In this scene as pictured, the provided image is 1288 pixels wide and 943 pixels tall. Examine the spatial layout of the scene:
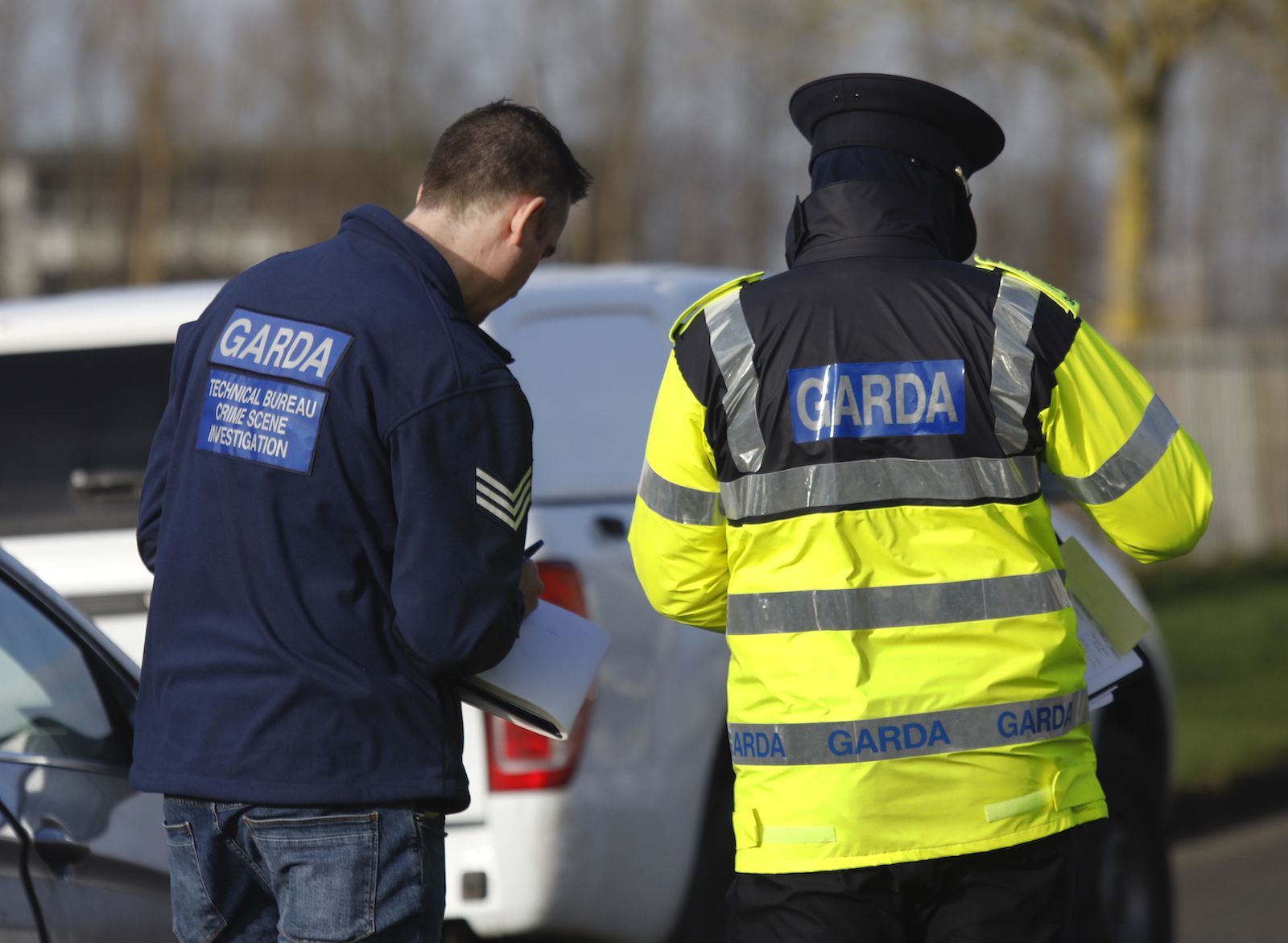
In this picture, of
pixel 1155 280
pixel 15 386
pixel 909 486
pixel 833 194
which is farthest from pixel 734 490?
pixel 1155 280

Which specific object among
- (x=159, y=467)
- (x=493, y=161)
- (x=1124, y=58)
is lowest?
(x=159, y=467)

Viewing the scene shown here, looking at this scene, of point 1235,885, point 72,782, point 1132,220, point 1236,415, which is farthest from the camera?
point 1236,415

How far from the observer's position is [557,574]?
3713 mm

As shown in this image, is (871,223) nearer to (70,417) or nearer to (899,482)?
(899,482)

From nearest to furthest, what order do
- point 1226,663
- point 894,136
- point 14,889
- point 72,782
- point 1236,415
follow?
point 14,889 → point 894,136 → point 72,782 → point 1226,663 → point 1236,415

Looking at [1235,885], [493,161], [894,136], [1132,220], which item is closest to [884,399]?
[894,136]

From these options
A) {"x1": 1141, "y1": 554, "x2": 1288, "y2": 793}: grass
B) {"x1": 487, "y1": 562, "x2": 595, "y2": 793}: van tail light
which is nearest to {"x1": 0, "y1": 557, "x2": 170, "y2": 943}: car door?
{"x1": 487, "y1": 562, "x2": 595, "y2": 793}: van tail light

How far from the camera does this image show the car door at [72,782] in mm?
2594

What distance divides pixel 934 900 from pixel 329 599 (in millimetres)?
988

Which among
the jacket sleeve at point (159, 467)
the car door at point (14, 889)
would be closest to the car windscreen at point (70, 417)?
the jacket sleeve at point (159, 467)

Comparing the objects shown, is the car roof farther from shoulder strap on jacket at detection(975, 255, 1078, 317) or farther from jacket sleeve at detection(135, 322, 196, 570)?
shoulder strap on jacket at detection(975, 255, 1078, 317)

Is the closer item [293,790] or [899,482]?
[293,790]

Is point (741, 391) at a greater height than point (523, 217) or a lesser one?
lesser

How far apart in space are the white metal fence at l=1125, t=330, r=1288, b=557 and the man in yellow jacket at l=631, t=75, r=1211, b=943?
13751mm
